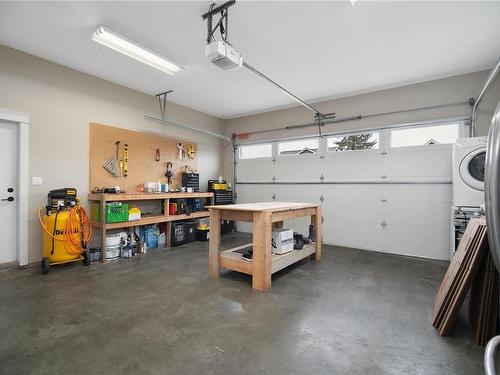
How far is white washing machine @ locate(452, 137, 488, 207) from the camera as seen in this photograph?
3453 millimetres

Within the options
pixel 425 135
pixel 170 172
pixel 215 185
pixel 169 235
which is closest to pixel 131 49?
pixel 170 172

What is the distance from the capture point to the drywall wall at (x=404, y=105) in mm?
3969

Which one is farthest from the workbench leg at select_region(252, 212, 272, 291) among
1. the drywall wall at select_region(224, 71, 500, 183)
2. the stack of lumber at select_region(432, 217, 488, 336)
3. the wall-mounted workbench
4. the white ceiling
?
the drywall wall at select_region(224, 71, 500, 183)

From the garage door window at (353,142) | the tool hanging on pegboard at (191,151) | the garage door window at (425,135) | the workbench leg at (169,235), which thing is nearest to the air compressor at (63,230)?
the workbench leg at (169,235)

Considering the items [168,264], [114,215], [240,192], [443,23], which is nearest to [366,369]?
[168,264]

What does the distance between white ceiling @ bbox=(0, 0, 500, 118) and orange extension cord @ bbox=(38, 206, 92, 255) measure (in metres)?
2.36

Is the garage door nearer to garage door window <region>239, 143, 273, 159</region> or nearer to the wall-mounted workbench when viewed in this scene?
garage door window <region>239, 143, 273, 159</region>

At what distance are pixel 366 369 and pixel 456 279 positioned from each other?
1094mm

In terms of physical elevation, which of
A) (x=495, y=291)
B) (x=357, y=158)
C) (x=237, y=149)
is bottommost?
(x=495, y=291)

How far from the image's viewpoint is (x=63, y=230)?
11.6ft

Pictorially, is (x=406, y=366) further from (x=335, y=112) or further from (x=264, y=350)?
(x=335, y=112)

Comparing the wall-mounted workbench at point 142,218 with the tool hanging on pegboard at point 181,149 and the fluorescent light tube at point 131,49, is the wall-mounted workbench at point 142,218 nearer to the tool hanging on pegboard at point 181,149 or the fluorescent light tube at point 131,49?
the tool hanging on pegboard at point 181,149

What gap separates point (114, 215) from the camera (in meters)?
4.07

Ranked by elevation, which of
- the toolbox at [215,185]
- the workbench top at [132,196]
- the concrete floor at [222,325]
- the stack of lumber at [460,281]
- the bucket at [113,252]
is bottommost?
the concrete floor at [222,325]
